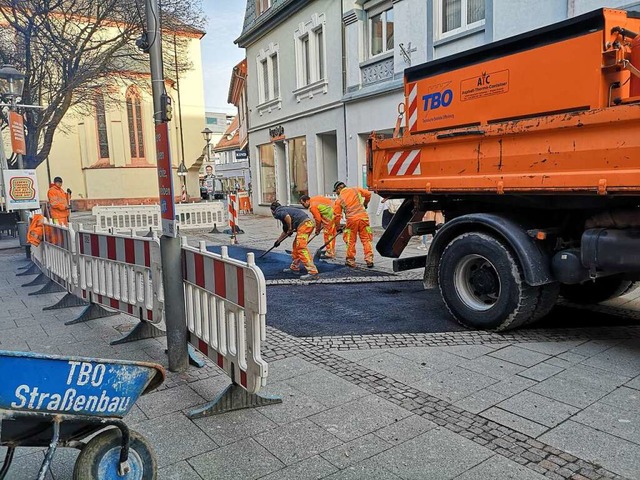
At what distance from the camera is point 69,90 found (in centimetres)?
1591

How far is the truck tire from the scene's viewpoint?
4727 mm

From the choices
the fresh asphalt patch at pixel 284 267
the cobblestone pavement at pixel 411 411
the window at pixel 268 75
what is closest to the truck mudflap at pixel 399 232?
the cobblestone pavement at pixel 411 411

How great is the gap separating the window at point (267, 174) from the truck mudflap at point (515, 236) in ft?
52.0

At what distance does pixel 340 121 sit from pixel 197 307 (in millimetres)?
12379

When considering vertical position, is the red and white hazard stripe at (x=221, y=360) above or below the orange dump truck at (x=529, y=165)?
below

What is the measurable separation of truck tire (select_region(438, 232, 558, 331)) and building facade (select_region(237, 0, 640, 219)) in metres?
5.82

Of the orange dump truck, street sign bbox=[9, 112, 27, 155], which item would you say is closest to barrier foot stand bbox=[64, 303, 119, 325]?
the orange dump truck

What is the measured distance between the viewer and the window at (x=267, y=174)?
21078 millimetres

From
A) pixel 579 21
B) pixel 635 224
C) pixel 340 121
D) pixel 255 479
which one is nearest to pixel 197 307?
pixel 255 479

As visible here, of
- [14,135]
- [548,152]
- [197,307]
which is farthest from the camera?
[14,135]

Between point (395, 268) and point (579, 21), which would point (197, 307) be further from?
point (579, 21)

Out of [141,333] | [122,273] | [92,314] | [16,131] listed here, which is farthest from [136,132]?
[141,333]

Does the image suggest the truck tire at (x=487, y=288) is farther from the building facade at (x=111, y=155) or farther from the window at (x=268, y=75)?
the building facade at (x=111, y=155)

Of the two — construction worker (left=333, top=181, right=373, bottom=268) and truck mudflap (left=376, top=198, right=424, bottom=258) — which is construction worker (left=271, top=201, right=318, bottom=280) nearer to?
construction worker (left=333, top=181, right=373, bottom=268)
